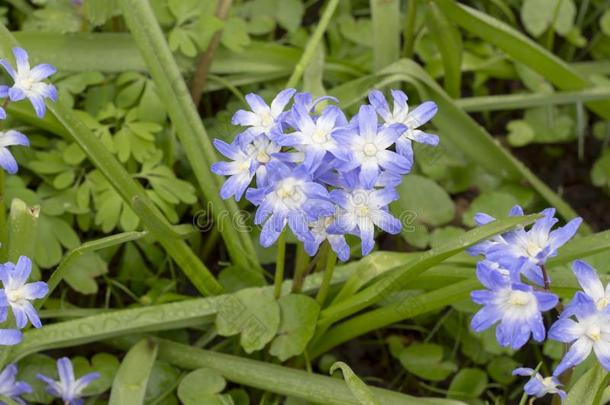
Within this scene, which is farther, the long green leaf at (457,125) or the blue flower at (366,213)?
the long green leaf at (457,125)

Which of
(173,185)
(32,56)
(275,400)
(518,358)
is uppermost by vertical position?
(32,56)

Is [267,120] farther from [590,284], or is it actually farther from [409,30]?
[409,30]

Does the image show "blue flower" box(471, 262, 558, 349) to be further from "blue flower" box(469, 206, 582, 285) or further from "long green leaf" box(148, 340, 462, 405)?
"long green leaf" box(148, 340, 462, 405)

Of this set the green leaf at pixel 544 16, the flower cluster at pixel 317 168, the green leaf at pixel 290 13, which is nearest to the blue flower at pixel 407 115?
the flower cluster at pixel 317 168

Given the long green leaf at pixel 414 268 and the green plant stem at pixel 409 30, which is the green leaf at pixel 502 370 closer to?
the long green leaf at pixel 414 268

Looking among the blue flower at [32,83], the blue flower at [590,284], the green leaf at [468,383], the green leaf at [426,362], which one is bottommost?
the green leaf at [468,383]

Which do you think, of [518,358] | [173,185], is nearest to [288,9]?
[173,185]

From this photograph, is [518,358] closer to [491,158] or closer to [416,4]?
[491,158]
